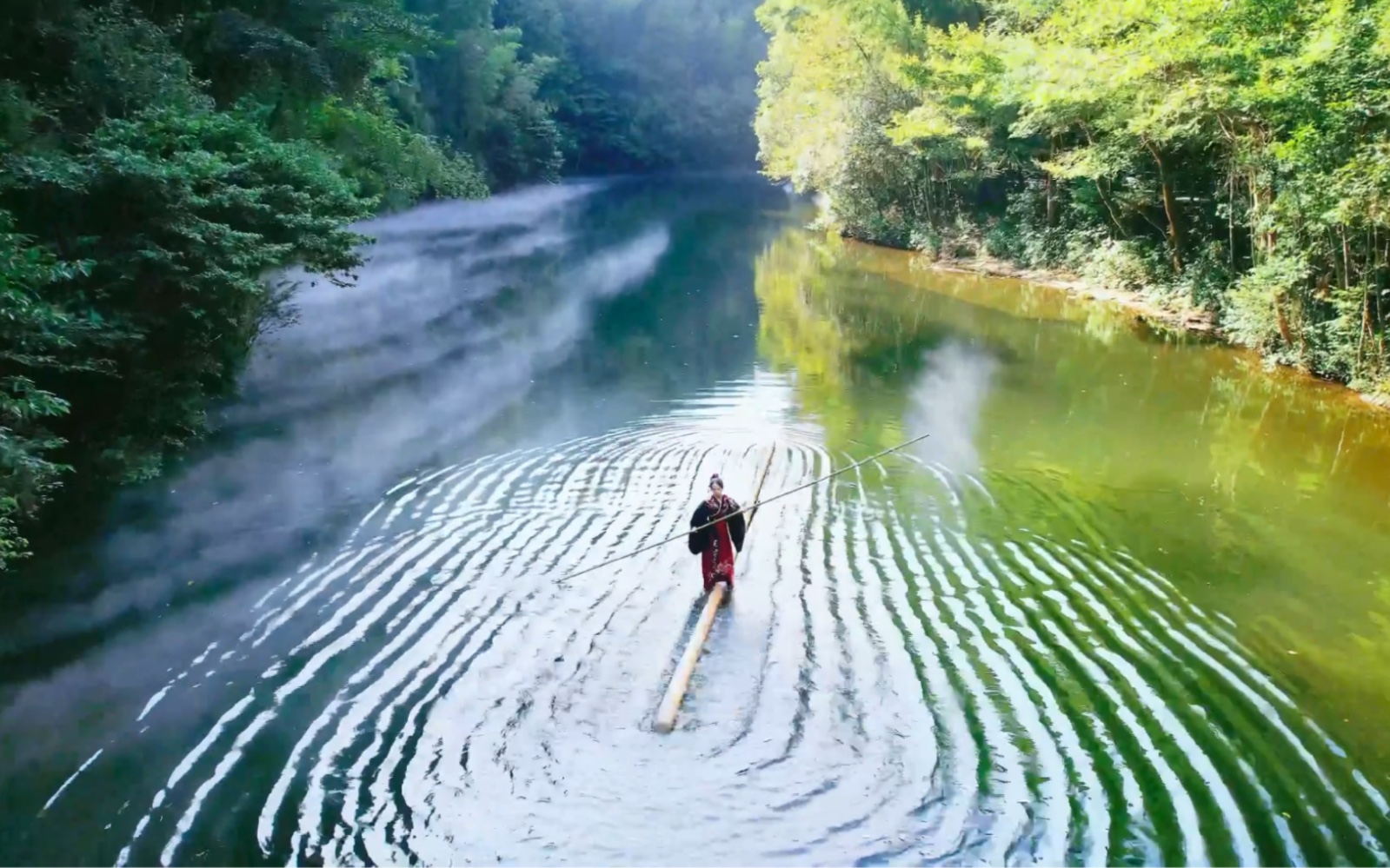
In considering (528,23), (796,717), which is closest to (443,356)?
(796,717)

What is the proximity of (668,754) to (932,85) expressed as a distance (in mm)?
28266

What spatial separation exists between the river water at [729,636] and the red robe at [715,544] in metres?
0.27

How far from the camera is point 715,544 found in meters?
9.99

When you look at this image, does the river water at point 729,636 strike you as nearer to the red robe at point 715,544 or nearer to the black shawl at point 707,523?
the red robe at point 715,544

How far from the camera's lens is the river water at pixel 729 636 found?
6.61 metres

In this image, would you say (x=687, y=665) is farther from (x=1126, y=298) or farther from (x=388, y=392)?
(x=1126, y=298)

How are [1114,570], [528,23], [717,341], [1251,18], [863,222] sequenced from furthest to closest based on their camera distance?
[528,23]
[863,222]
[717,341]
[1251,18]
[1114,570]

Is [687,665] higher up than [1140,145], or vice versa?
[1140,145]

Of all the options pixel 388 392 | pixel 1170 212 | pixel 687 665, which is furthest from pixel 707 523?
pixel 1170 212

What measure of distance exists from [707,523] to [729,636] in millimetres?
1198

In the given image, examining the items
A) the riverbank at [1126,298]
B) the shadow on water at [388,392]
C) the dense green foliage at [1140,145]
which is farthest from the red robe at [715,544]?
the riverbank at [1126,298]

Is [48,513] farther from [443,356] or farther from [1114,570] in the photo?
[1114,570]

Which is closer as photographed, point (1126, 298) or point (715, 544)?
point (715, 544)

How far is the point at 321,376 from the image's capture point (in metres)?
19.3
